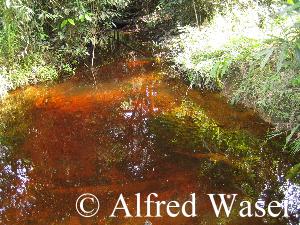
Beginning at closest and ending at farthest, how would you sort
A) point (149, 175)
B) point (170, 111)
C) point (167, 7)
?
1. point (149, 175)
2. point (170, 111)
3. point (167, 7)

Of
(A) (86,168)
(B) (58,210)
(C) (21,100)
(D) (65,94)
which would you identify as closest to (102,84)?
(D) (65,94)

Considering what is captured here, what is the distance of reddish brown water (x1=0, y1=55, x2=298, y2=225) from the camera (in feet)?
12.7

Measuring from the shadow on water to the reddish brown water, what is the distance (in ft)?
0.04

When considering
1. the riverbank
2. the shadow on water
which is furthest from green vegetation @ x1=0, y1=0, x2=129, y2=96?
the riverbank

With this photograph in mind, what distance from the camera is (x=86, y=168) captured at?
4.40m

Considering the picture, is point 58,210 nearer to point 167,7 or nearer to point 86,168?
point 86,168

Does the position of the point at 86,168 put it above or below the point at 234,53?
below

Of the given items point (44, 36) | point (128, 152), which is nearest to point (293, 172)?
point (128, 152)

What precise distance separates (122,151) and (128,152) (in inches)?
3.1

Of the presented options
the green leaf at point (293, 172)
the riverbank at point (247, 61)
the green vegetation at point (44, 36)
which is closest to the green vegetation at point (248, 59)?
the riverbank at point (247, 61)

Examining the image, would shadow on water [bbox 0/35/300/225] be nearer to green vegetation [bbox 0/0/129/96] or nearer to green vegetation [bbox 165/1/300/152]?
green vegetation [bbox 165/1/300/152]

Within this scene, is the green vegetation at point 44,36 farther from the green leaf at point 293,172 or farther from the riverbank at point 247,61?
the green leaf at point 293,172

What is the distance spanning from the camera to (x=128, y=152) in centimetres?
468

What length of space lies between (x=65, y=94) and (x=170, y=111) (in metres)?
1.76
